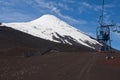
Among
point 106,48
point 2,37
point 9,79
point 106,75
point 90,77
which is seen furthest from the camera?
point 2,37

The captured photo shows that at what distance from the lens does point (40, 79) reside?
2322 cm

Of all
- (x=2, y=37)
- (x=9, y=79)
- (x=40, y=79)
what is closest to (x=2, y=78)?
(x=9, y=79)

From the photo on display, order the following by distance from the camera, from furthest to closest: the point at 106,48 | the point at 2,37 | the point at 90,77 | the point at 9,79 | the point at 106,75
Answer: the point at 2,37 < the point at 106,48 < the point at 106,75 < the point at 90,77 < the point at 9,79

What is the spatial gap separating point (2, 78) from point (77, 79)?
508 centimetres

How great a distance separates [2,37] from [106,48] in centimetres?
8538

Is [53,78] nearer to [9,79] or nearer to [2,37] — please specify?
[9,79]

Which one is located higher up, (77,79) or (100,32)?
(100,32)

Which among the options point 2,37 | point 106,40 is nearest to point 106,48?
point 106,40

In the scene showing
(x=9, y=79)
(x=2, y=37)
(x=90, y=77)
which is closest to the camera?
(x=9, y=79)

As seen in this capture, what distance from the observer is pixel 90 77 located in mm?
24688

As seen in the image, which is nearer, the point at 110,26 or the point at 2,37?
the point at 110,26

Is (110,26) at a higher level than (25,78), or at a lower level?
higher

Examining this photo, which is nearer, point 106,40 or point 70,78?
point 70,78

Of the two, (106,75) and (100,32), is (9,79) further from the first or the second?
(100,32)
